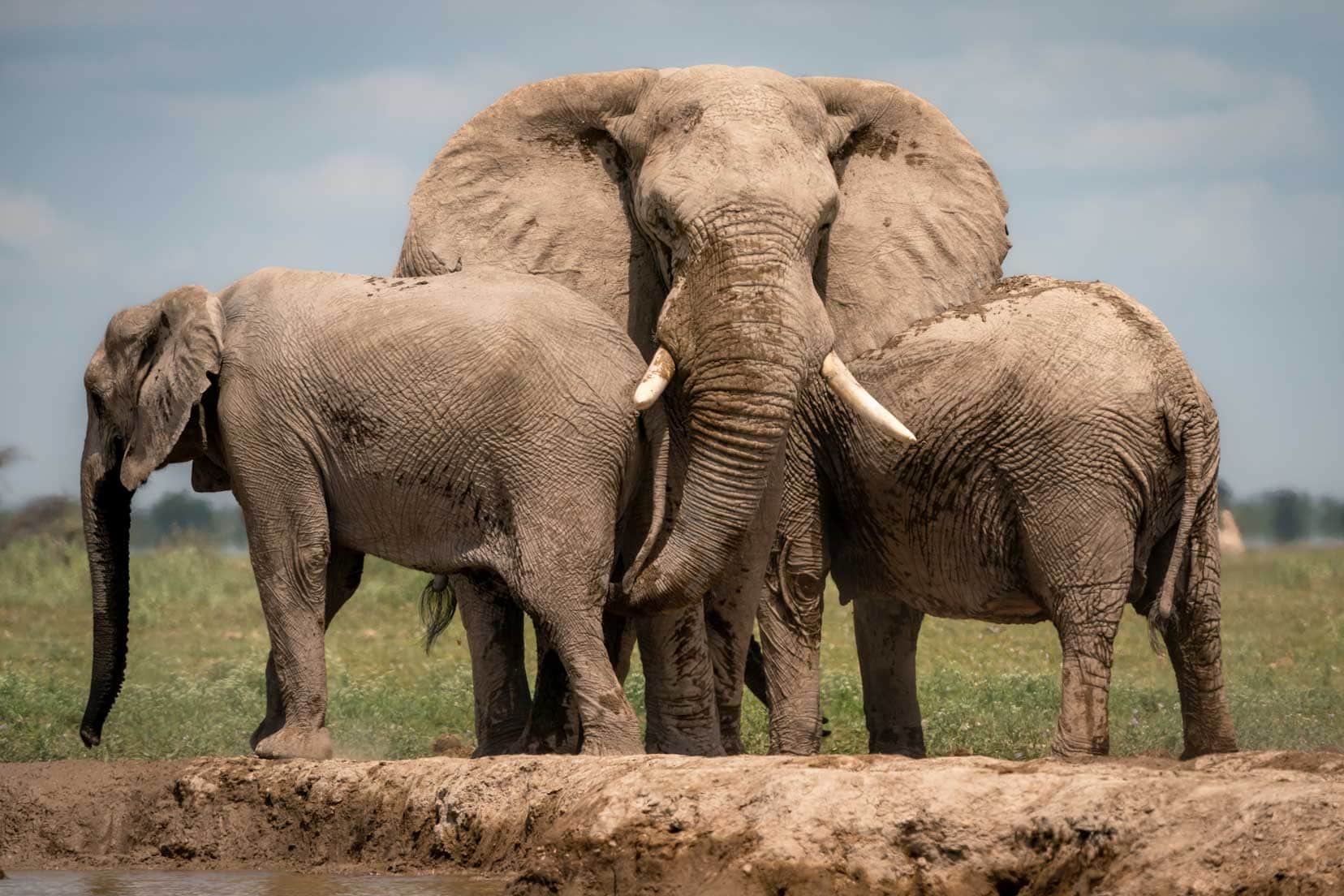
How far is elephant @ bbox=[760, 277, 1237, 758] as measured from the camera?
29.8ft

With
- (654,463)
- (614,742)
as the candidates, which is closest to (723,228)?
(654,463)

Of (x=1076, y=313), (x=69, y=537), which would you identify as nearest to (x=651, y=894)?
(x=1076, y=313)

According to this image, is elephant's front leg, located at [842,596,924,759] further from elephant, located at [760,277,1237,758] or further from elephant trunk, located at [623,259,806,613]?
elephant trunk, located at [623,259,806,613]

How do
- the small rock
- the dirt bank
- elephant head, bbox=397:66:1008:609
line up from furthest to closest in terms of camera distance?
the small rock, elephant head, bbox=397:66:1008:609, the dirt bank

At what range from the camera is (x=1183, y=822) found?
6.14 metres

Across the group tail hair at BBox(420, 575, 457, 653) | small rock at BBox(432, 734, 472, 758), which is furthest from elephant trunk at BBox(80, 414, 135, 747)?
small rock at BBox(432, 734, 472, 758)

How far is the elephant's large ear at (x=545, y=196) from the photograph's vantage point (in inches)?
373

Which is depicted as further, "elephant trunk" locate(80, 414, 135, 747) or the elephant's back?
"elephant trunk" locate(80, 414, 135, 747)

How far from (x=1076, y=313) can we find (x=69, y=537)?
74.4ft

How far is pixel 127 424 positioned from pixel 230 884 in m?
2.10

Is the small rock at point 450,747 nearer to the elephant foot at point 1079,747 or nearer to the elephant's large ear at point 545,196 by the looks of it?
the elephant's large ear at point 545,196

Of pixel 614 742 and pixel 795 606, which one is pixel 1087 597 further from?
pixel 614 742

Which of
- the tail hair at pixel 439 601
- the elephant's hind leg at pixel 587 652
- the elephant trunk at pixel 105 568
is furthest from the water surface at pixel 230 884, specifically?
the tail hair at pixel 439 601

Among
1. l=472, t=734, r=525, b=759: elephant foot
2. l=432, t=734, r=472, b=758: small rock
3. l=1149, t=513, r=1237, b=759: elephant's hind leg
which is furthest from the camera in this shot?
l=432, t=734, r=472, b=758: small rock
